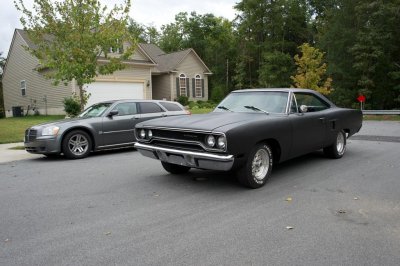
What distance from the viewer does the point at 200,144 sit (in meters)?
5.19

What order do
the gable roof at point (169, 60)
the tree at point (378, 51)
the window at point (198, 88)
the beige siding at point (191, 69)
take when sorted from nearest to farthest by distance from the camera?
1. the tree at point (378, 51)
2. the gable roof at point (169, 60)
3. the beige siding at point (191, 69)
4. the window at point (198, 88)

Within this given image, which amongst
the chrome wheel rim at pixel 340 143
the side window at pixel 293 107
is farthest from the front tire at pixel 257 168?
the chrome wheel rim at pixel 340 143

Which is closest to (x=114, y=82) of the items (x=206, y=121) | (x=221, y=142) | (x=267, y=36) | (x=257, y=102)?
(x=257, y=102)

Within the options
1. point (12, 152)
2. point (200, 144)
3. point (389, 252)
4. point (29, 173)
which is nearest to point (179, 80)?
point (12, 152)

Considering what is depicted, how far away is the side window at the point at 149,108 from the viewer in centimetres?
1042

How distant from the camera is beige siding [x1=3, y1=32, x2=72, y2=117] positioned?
82.8 feet

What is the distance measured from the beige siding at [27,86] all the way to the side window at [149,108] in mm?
15067

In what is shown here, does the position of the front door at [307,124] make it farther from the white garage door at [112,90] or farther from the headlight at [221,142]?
the white garage door at [112,90]

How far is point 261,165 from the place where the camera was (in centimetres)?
572

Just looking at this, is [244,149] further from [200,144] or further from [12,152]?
[12,152]

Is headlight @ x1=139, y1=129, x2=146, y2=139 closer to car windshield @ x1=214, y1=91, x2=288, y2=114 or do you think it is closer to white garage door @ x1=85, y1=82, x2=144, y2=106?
car windshield @ x1=214, y1=91, x2=288, y2=114

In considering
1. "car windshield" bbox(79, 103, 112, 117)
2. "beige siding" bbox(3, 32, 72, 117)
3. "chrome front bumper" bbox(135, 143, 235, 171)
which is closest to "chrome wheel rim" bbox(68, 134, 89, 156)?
"car windshield" bbox(79, 103, 112, 117)

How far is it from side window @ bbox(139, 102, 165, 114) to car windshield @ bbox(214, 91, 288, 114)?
12.8 feet

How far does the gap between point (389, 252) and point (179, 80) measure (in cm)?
3054
